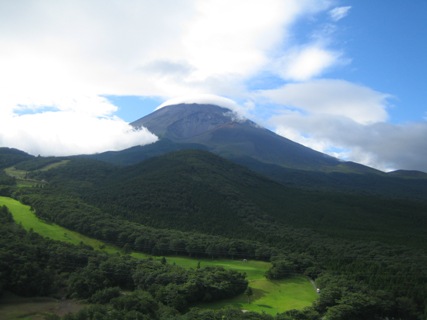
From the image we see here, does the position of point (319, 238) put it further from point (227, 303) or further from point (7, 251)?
point (7, 251)

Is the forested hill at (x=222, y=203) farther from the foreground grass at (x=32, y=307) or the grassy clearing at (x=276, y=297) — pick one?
the foreground grass at (x=32, y=307)

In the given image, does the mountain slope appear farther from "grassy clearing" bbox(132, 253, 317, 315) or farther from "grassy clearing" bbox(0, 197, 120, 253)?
"grassy clearing" bbox(132, 253, 317, 315)

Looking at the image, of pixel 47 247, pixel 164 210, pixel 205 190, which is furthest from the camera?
pixel 205 190

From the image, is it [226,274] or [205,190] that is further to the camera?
[205,190]

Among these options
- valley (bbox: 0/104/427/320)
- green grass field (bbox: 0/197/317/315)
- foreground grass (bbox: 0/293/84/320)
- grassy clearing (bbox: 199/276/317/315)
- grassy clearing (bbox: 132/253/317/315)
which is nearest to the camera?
foreground grass (bbox: 0/293/84/320)

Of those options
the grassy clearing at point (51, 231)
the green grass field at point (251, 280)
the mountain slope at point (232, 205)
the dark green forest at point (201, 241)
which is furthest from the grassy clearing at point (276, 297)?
the mountain slope at point (232, 205)

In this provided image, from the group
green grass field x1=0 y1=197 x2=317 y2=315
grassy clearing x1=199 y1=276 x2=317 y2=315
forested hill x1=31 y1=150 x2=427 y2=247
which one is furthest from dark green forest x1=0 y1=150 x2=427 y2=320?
green grass field x1=0 y1=197 x2=317 y2=315

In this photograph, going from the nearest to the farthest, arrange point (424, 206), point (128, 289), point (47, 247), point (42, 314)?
1. point (42, 314)
2. point (128, 289)
3. point (47, 247)
4. point (424, 206)

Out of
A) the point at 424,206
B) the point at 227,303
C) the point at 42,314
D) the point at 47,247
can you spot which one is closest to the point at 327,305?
the point at 227,303
